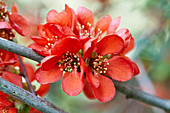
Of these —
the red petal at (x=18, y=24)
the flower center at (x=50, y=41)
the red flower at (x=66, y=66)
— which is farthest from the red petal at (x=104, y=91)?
the red petal at (x=18, y=24)

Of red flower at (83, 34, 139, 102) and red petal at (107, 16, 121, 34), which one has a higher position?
red petal at (107, 16, 121, 34)

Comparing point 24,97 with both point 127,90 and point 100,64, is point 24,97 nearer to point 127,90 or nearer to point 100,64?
point 100,64

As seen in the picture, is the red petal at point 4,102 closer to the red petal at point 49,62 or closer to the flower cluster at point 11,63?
the flower cluster at point 11,63

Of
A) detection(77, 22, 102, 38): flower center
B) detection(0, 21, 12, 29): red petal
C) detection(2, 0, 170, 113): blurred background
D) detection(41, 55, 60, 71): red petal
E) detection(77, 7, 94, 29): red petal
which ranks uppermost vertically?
detection(0, 21, 12, 29): red petal

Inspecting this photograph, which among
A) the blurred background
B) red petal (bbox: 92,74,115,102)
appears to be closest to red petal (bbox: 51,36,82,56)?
red petal (bbox: 92,74,115,102)

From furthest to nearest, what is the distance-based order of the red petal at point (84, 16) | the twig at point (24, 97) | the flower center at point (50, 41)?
the red petal at point (84, 16), the flower center at point (50, 41), the twig at point (24, 97)

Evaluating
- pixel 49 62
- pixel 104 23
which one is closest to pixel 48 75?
pixel 49 62

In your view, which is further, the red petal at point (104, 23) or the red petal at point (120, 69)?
the red petal at point (104, 23)

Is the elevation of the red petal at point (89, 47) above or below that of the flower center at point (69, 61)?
above

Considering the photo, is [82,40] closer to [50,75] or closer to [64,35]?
[64,35]

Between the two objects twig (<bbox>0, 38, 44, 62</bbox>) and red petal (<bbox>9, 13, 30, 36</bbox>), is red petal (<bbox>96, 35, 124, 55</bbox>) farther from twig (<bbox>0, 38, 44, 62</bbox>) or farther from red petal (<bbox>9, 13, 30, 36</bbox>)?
red petal (<bbox>9, 13, 30, 36</bbox>)
